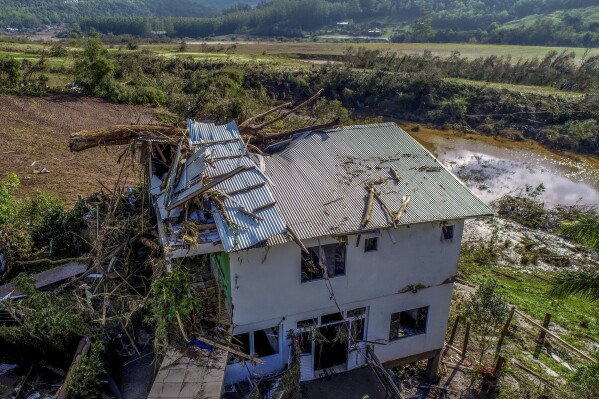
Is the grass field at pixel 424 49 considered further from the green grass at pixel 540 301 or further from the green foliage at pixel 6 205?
the green foliage at pixel 6 205

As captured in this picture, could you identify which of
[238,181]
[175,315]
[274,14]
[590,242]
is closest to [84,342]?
[175,315]

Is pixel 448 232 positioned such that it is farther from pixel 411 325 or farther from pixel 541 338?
pixel 541 338

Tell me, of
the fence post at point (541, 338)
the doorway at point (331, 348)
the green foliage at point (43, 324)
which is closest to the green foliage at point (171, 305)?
the green foliage at point (43, 324)

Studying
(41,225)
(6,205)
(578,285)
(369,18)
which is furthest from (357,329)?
(369,18)

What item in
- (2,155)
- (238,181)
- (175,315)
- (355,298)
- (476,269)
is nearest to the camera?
(175,315)

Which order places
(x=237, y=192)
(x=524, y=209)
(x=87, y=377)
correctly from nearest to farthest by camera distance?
(x=87, y=377)
(x=237, y=192)
(x=524, y=209)

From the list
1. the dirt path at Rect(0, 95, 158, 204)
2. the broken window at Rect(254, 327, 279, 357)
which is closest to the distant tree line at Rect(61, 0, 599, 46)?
the dirt path at Rect(0, 95, 158, 204)

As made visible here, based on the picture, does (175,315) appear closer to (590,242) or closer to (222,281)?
(222,281)
